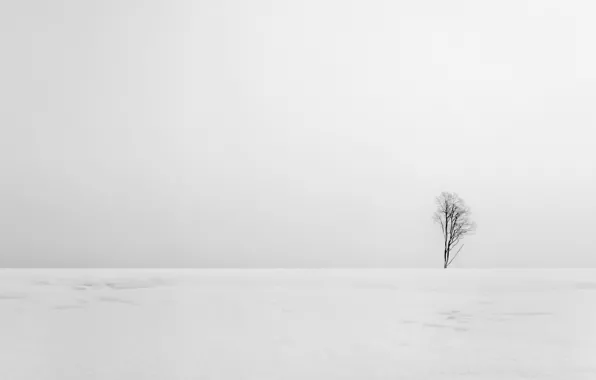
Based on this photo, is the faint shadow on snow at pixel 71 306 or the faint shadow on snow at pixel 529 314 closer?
the faint shadow on snow at pixel 529 314

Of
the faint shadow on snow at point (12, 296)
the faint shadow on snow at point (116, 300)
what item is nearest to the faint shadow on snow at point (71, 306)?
the faint shadow on snow at point (116, 300)

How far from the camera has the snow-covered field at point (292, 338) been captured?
6797 mm

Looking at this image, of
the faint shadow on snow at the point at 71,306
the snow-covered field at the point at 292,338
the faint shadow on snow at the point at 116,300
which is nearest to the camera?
the snow-covered field at the point at 292,338

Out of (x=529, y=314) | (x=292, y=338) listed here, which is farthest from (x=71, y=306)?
(x=529, y=314)

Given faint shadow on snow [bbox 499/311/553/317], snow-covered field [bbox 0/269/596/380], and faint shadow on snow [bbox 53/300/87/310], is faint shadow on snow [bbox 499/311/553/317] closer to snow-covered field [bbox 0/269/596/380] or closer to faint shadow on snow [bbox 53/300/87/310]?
snow-covered field [bbox 0/269/596/380]

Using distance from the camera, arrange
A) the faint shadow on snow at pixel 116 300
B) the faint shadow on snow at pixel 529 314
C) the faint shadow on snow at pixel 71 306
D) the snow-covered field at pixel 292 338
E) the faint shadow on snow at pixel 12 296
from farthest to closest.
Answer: the faint shadow on snow at pixel 12 296 < the faint shadow on snow at pixel 116 300 < the faint shadow on snow at pixel 71 306 < the faint shadow on snow at pixel 529 314 < the snow-covered field at pixel 292 338

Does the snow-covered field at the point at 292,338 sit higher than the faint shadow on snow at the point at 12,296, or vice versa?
the snow-covered field at the point at 292,338

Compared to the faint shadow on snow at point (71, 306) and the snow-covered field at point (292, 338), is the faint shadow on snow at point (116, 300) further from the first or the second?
the faint shadow on snow at point (71, 306)

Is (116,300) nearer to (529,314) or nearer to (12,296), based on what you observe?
(12,296)

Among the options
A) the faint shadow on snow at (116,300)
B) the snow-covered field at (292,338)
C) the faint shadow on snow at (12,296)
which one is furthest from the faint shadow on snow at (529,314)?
the faint shadow on snow at (12,296)

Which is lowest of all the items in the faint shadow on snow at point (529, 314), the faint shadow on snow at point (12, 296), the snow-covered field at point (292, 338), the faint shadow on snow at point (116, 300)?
the faint shadow on snow at point (12, 296)

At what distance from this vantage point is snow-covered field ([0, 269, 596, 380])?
680cm

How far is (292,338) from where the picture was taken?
9.19m

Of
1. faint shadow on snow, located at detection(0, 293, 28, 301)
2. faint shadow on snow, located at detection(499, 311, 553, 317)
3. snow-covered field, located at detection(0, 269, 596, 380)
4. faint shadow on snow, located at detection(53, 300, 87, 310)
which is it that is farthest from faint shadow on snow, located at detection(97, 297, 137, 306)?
faint shadow on snow, located at detection(499, 311, 553, 317)
